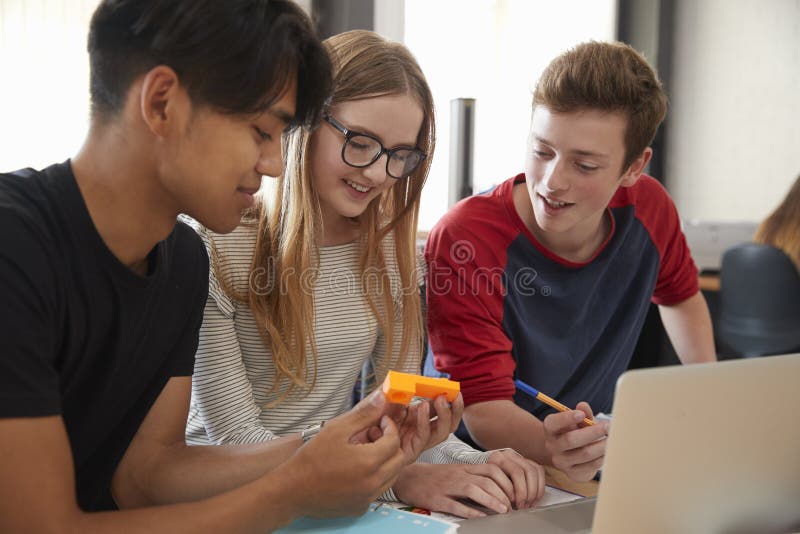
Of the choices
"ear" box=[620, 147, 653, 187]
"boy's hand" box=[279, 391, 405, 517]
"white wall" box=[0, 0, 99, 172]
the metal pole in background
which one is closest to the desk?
"boy's hand" box=[279, 391, 405, 517]

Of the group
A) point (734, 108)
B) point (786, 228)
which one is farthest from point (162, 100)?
point (734, 108)

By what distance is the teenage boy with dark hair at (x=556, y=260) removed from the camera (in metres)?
1.41

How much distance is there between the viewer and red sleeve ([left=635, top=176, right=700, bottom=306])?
1.69 metres

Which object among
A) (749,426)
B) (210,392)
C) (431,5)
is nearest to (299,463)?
(210,392)

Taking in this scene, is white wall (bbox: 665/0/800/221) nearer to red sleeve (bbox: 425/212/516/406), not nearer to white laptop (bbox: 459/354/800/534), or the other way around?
red sleeve (bbox: 425/212/516/406)

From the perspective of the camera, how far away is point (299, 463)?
871mm

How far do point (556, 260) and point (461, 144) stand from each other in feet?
4.74

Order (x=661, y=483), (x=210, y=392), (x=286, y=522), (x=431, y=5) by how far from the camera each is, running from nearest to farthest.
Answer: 1. (x=661, y=483)
2. (x=286, y=522)
3. (x=210, y=392)
4. (x=431, y=5)

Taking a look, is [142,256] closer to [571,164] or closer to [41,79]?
[571,164]

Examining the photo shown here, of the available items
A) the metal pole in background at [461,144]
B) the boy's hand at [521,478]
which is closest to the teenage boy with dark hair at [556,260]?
the boy's hand at [521,478]

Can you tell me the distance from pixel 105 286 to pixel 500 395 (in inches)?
29.2

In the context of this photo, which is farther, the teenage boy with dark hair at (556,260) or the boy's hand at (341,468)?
the teenage boy with dark hair at (556,260)

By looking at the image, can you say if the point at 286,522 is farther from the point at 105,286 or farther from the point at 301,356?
the point at 301,356

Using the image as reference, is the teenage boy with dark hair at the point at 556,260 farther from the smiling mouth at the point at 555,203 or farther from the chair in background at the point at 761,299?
the chair in background at the point at 761,299
